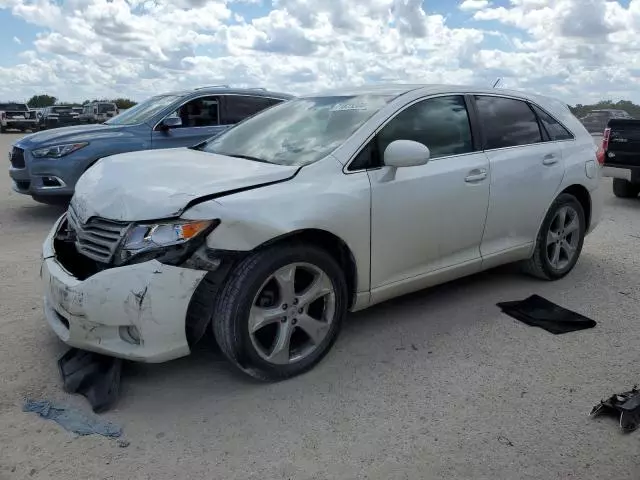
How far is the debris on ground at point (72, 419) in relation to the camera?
112 inches

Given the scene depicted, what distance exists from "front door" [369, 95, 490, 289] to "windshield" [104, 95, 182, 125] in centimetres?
522

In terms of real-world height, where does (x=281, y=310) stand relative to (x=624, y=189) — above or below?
above

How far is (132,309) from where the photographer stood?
291cm

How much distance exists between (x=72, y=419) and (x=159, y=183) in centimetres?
131

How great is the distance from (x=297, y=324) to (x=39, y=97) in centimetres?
8011

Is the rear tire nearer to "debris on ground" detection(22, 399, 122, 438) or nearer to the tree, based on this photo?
"debris on ground" detection(22, 399, 122, 438)

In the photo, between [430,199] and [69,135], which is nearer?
[430,199]

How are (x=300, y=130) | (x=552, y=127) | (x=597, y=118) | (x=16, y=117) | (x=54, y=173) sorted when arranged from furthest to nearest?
(x=16, y=117)
(x=597, y=118)
(x=54, y=173)
(x=552, y=127)
(x=300, y=130)

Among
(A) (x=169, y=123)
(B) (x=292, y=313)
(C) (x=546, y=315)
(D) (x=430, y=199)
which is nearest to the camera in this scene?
(B) (x=292, y=313)

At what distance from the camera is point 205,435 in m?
2.84

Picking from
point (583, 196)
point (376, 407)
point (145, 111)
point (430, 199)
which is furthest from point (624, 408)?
point (145, 111)

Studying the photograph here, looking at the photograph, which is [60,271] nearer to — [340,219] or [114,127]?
[340,219]

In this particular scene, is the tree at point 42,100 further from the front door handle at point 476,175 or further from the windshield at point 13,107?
the front door handle at point 476,175

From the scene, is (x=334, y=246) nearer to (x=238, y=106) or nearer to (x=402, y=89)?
(x=402, y=89)
